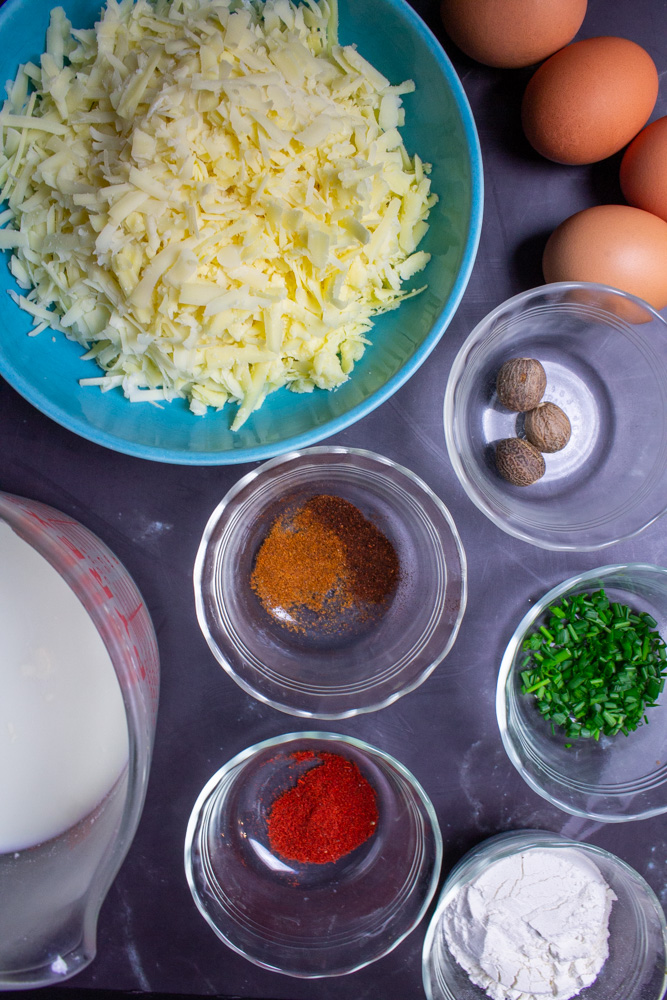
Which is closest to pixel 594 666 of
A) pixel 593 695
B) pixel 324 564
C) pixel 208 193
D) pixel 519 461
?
pixel 593 695

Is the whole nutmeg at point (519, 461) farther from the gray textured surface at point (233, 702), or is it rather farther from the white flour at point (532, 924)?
the white flour at point (532, 924)

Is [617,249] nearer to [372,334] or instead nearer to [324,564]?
[372,334]

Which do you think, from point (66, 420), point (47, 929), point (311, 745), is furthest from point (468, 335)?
point (47, 929)

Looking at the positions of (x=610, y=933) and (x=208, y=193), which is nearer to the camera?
(x=208, y=193)

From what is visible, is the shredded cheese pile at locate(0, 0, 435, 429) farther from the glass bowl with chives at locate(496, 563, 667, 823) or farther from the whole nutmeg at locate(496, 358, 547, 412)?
the glass bowl with chives at locate(496, 563, 667, 823)

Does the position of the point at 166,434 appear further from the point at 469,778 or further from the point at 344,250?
the point at 469,778

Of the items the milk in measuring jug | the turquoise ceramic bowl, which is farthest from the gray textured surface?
the milk in measuring jug

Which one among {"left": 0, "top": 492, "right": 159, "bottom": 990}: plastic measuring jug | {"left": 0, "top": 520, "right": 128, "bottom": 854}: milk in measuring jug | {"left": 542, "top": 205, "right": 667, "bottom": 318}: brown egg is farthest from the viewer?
{"left": 542, "top": 205, "right": 667, "bottom": 318}: brown egg
